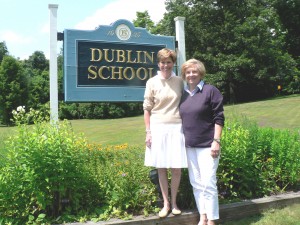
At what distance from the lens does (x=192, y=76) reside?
357 centimetres

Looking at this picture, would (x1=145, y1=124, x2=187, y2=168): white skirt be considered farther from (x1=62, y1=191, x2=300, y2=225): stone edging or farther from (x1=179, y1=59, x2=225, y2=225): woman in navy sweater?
(x1=62, y1=191, x2=300, y2=225): stone edging

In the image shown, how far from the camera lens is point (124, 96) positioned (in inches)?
200

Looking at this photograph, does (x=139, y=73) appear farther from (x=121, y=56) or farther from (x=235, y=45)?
(x=235, y=45)

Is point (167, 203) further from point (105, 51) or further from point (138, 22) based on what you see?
point (138, 22)

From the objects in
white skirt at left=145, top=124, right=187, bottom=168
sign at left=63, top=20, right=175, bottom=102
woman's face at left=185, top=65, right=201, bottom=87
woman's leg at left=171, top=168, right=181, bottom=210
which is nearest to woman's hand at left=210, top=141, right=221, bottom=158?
white skirt at left=145, top=124, right=187, bottom=168

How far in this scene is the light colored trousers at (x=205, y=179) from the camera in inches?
135

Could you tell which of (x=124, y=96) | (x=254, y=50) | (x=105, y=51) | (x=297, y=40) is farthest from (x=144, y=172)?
(x=297, y=40)

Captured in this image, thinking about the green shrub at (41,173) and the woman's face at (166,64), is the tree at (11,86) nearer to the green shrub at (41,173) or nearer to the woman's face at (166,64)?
the green shrub at (41,173)

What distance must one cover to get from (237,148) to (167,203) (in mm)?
1130

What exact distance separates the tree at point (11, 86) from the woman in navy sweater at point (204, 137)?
35.3 m

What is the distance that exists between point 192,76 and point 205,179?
1045 millimetres

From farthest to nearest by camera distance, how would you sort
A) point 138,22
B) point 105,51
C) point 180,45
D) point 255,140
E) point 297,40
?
point 138,22 → point 297,40 → point 180,45 → point 105,51 → point 255,140

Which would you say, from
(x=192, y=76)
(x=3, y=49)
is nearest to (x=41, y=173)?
(x=192, y=76)

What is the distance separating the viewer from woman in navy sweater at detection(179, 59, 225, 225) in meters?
3.41
